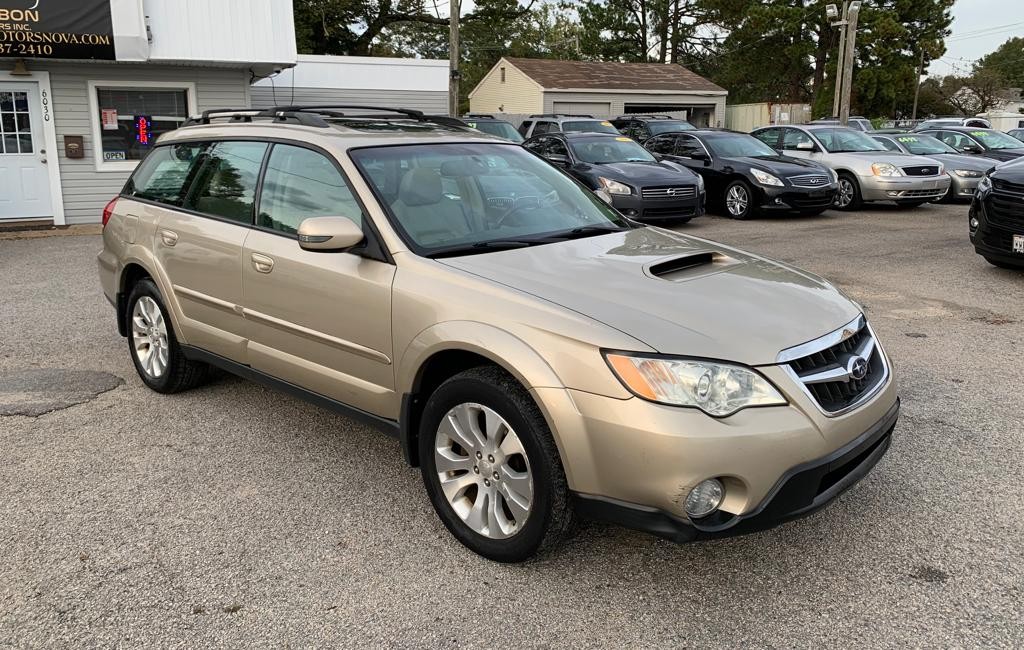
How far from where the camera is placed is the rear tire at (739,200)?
A: 13.8 metres

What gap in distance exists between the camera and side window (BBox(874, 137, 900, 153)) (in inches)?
631

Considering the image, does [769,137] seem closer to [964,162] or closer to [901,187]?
[901,187]

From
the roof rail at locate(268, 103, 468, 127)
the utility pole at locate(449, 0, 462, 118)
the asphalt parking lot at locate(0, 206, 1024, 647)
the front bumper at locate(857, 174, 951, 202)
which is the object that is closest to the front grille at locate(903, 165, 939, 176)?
the front bumper at locate(857, 174, 951, 202)

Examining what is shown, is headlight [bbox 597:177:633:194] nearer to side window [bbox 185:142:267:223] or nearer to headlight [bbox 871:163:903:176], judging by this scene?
headlight [bbox 871:163:903:176]

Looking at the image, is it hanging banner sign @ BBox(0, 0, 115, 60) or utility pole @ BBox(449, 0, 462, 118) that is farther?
utility pole @ BBox(449, 0, 462, 118)

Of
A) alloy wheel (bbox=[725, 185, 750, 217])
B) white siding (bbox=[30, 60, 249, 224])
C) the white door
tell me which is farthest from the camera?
alloy wheel (bbox=[725, 185, 750, 217])

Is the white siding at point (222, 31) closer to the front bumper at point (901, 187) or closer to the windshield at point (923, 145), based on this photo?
the front bumper at point (901, 187)

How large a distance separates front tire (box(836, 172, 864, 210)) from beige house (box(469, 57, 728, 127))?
21340mm

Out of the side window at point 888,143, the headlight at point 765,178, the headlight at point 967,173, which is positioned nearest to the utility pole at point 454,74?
the headlight at point 765,178

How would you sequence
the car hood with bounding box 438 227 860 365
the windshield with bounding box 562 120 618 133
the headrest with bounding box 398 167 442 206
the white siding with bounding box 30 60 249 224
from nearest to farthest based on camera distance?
the car hood with bounding box 438 227 860 365, the headrest with bounding box 398 167 442 206, the white siding with bounding box 30 60 249 224, the windshield with bounding box 562 120 618 133

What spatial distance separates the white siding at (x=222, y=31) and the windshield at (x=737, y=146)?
7294mm

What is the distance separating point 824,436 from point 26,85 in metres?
13.9

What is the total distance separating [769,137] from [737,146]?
1.66 m

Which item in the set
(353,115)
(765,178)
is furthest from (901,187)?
(353,115)
